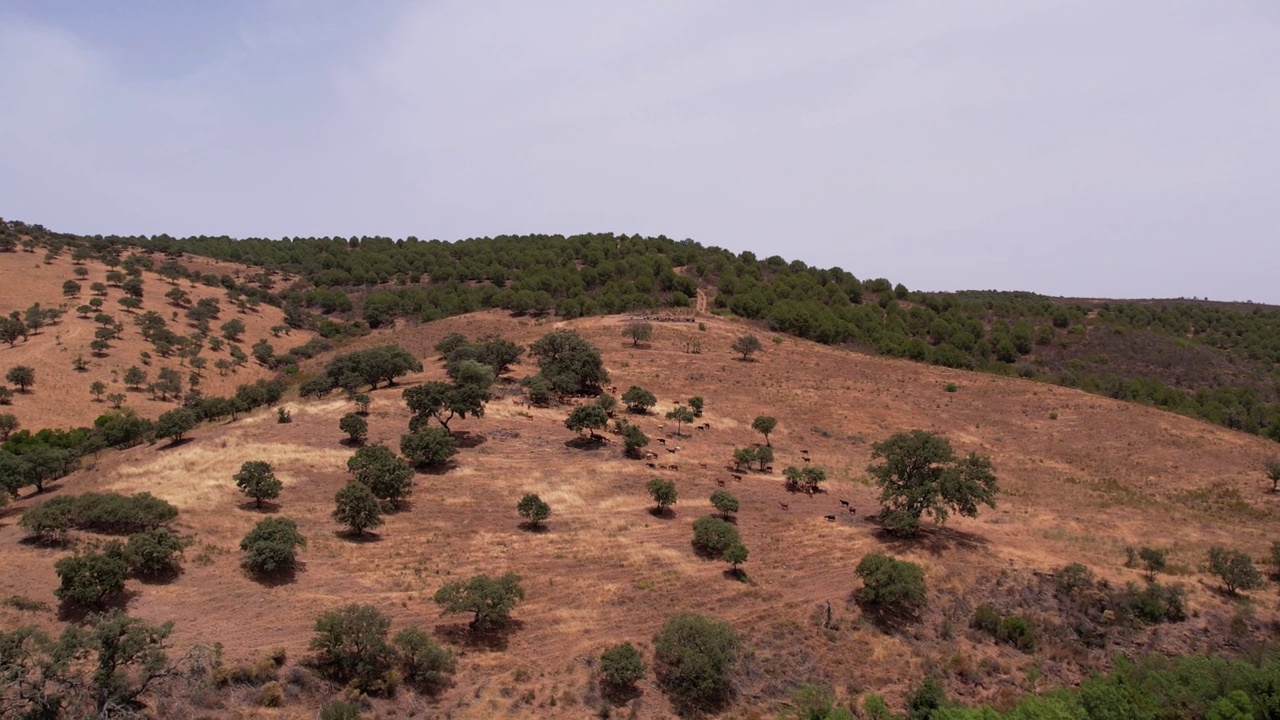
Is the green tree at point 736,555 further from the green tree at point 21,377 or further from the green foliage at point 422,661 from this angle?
the green tree at point 21,377

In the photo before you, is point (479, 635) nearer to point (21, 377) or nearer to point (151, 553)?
point (151, 553)

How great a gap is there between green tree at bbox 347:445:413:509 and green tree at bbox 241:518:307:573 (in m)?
6.33

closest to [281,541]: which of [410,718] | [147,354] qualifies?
[410,718]

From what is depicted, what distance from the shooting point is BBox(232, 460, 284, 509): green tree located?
32719mm

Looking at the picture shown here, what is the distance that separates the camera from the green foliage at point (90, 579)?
22.7 metres

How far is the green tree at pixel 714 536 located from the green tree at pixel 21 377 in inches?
2564

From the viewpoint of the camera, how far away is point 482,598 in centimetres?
2506

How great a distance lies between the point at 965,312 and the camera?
114562mm

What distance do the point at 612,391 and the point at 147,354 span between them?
55.8 metres

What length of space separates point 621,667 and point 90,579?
18.9m

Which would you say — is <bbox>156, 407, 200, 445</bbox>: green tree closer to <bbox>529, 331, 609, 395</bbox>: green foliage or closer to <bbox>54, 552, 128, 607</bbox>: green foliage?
<bbox>54, 552, 128, 607</bbox>: green foliage

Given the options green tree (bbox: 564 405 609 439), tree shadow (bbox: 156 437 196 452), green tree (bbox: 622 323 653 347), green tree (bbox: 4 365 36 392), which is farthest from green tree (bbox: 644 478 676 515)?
green tree (bbox: 4 365 36 392)

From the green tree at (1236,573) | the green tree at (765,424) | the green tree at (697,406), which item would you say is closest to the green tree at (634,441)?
the green tree at (697,406)

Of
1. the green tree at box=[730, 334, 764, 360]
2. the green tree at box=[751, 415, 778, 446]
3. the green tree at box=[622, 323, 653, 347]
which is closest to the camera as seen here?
the green tree at box=[751, 415, 778, 446]
